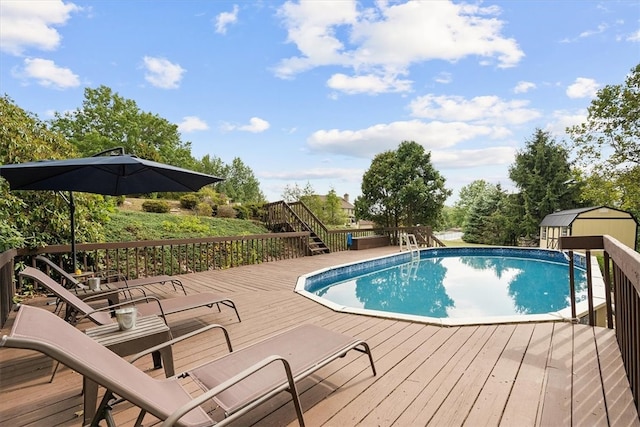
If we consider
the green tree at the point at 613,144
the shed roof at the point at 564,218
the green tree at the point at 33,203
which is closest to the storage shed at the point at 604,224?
the shed roof at the point at 564,218

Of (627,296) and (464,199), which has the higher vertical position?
(464,199)

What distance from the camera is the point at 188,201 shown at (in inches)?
555

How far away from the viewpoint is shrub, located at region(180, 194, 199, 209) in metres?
14.0

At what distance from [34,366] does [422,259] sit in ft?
35.8

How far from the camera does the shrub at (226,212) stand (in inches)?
552

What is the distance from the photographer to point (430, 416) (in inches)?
76.4

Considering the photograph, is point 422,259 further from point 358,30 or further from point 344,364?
point 344,364

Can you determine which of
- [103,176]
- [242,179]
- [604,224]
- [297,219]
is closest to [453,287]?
[297,219]

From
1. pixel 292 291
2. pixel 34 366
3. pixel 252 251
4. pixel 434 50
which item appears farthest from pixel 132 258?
pixel 434 50

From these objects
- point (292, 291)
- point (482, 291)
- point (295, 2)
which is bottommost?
point (482, 291)

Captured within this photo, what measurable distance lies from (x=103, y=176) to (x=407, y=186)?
43.5 feet

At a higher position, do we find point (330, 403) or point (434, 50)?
point (434, 50)

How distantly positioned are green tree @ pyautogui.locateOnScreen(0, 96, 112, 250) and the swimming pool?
4.32 metres

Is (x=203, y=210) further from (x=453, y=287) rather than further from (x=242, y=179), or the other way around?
(x=242, y=179)
